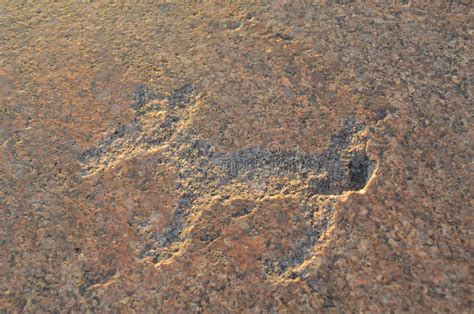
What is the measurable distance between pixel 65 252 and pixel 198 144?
401mm

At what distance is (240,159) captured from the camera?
4.32ft

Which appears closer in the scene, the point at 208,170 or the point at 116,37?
the point at 208,170

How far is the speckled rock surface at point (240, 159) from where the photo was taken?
115cm

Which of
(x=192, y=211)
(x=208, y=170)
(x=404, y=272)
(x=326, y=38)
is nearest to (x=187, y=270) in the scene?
(x=192, y=211)

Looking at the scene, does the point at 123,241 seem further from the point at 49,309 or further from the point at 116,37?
the point at 116,37

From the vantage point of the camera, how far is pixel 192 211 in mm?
1252

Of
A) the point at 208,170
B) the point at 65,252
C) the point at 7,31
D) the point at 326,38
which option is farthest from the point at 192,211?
the point at 7,31

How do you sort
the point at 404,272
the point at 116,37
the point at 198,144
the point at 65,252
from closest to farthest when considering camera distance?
the point at 404,272 < the point at 65,252 < the point at 198,144 < the point at 116,37

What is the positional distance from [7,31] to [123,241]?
87 centimetres

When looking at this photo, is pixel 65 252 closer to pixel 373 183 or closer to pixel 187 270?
pixel 187 270

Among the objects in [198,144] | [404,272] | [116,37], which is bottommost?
[404,272]

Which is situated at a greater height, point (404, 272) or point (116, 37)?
point (116, 37)

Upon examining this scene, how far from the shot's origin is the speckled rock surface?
115 cm

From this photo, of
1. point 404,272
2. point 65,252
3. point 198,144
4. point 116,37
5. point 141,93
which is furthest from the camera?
point 116,37
